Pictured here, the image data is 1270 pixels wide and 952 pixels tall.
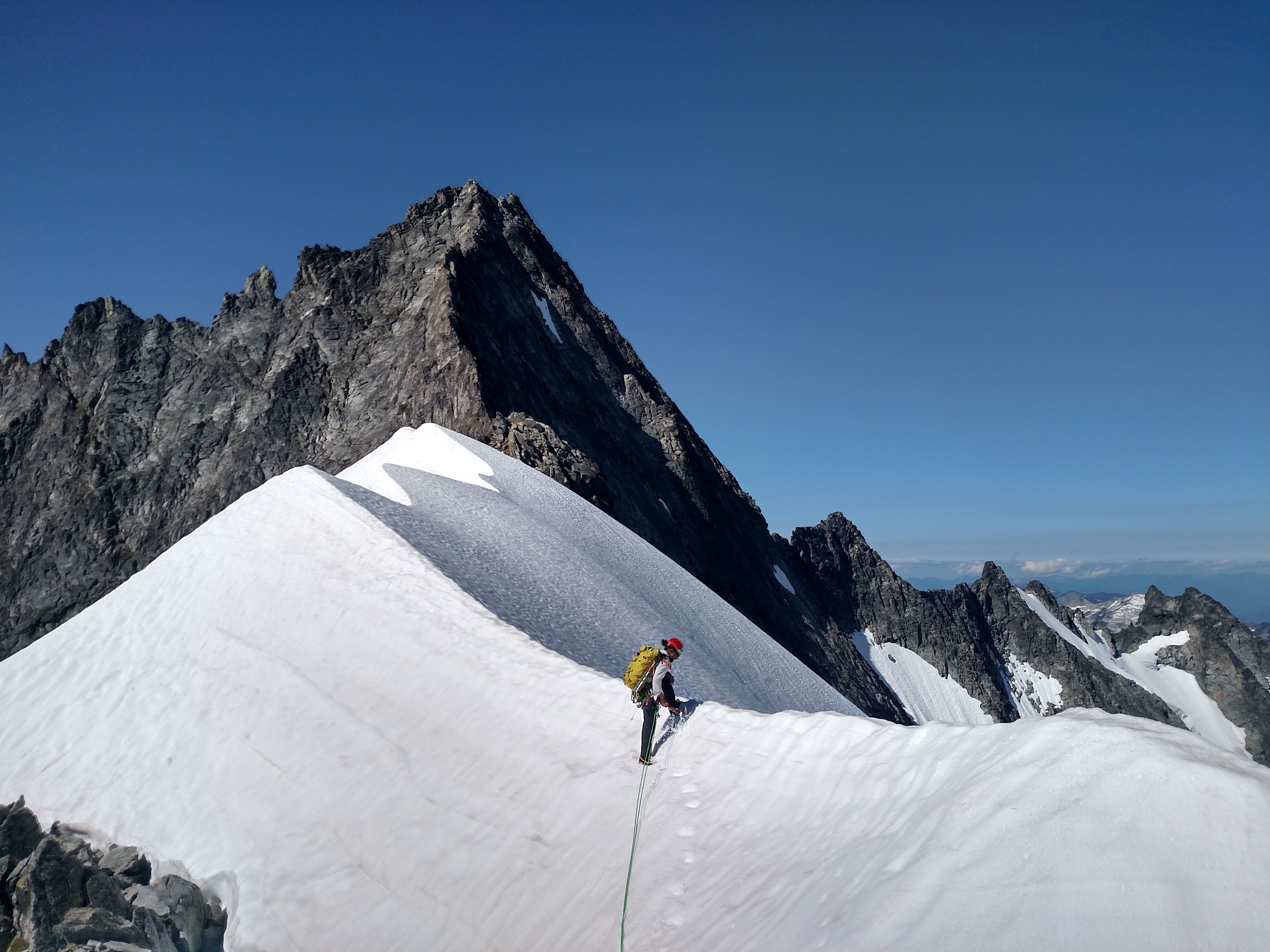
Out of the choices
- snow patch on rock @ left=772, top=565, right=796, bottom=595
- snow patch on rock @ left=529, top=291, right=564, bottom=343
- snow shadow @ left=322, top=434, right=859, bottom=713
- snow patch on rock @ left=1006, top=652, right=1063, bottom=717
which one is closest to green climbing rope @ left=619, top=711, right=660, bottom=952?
snow shadow @ left=322, top=434, right=859, bottom=713

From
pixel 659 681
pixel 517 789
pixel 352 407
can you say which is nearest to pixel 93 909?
pixel 517 789

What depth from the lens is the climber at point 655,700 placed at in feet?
31.7

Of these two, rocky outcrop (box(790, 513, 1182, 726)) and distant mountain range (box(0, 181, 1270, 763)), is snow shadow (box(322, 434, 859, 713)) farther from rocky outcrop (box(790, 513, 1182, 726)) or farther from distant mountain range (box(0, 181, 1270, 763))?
rocky outcrop (box(790, 513, 1182, 726))

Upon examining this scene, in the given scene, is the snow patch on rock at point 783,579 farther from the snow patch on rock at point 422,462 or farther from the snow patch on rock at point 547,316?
the snow patch on rock at point 422,462

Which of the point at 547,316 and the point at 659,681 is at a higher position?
the point at 547,316

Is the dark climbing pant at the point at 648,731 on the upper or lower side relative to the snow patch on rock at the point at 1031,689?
upper

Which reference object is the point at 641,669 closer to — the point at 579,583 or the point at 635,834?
A: the point at 635,834

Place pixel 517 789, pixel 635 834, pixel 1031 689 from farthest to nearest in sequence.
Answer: pixel 1031 689 < pixel 517 789 < pixel 635 834

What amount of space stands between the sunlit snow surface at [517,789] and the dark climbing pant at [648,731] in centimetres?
22

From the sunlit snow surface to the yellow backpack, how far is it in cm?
68

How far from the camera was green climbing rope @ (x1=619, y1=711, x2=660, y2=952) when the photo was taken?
7477 mm

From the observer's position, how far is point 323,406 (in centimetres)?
5281

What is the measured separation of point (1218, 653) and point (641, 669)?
14535 cm

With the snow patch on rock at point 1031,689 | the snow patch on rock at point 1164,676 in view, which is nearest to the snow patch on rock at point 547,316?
the snow patch on rock at point 1031,689
